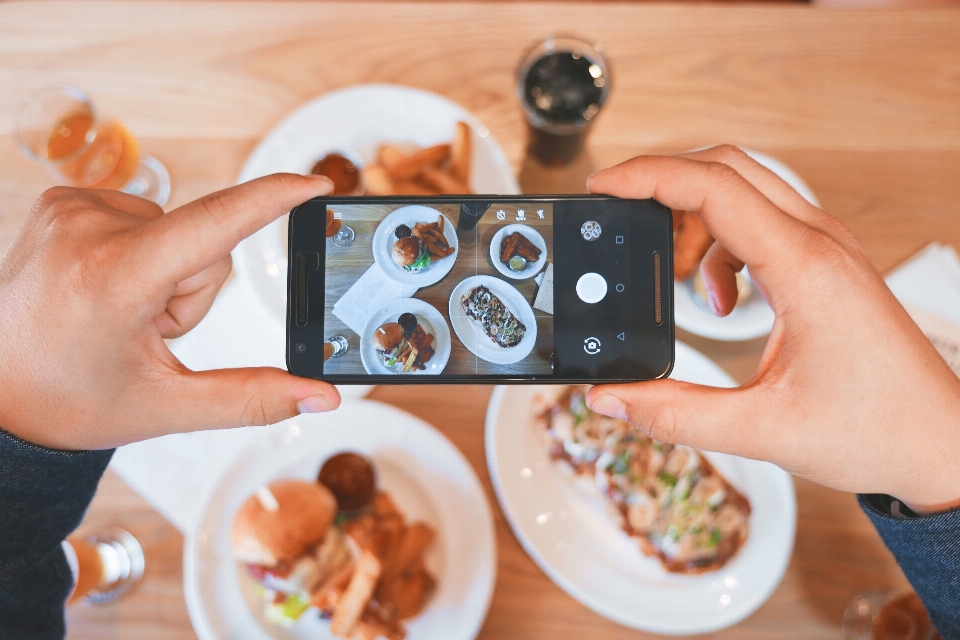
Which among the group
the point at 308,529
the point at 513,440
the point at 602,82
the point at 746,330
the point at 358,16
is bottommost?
the point at 308,529

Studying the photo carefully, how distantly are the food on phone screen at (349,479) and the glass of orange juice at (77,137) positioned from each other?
2.26 feet

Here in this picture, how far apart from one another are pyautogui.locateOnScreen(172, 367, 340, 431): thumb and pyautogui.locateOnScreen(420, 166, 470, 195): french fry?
20.4 inches

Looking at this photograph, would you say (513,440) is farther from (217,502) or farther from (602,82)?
(602,82)

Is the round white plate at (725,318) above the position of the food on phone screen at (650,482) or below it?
above

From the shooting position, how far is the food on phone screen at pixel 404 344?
32.8 inches

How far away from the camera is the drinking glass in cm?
114

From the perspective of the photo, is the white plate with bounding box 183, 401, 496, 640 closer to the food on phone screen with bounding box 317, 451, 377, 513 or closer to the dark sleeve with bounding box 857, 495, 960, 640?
the food on phone screen with bounding box 317, 451, 377, 513

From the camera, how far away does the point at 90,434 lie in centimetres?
81

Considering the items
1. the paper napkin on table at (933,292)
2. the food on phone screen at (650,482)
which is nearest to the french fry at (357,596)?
the food on phone screen at (650,482)

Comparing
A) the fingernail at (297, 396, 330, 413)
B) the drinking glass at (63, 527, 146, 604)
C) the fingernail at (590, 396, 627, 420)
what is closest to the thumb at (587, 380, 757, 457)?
the fingernail at (590, 396, 627, 420)

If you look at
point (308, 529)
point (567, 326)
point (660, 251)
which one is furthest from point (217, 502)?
point (660, 251)

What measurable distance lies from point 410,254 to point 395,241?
0.03 meters

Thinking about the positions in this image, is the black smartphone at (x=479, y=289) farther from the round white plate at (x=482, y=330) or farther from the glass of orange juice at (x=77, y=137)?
the glass of orange juice at (x=77, y=137)

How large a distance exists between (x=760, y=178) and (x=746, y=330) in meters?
0.37
